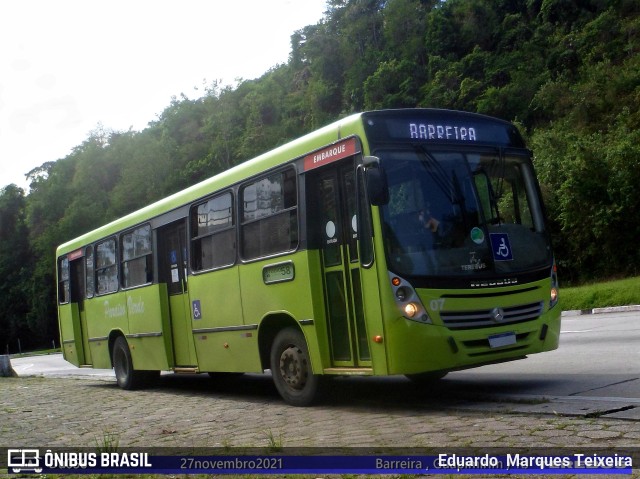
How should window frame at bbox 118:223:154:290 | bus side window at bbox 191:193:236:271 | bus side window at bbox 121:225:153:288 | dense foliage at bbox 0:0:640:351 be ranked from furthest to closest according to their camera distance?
dense foliage at bbox 0:0:640:351, bus side window at bbox 121:225:153:288, window frame at bbox 118:223:154:290, bus side window at bbox 191:193:236:271

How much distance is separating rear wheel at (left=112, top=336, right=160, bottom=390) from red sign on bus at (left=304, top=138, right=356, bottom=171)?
735 centimetres

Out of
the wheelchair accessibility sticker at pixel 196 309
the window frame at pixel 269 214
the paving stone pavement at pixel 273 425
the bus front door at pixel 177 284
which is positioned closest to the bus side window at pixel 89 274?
the bus front door at pixel 177 284

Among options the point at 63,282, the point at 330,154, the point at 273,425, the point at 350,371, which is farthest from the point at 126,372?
the point at 330,154

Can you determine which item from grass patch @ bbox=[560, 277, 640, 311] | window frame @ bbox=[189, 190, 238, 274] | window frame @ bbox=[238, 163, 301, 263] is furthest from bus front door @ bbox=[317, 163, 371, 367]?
grass patch @ bbox=[560, 277, 640, 311]

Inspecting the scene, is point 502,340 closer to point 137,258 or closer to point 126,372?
point 137,258

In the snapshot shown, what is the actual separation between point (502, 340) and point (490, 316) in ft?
0.94

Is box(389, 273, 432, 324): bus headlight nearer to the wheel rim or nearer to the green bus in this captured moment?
the green bus

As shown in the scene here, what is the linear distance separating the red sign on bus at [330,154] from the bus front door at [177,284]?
4.01 metres

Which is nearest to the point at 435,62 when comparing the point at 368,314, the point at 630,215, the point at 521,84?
the point at 521,84

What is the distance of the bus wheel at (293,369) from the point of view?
9508mm

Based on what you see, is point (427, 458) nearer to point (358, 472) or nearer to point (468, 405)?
point (358, 472)

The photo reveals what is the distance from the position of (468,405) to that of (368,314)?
1.38 m

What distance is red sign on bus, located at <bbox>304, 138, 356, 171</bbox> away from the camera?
8.78 metres

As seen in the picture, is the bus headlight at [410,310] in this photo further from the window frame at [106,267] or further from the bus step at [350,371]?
the window frame at [106,267]
